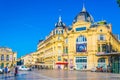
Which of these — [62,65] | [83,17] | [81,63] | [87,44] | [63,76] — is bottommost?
[63,76]

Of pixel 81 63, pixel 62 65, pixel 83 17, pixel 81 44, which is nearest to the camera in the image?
pixel 81 63

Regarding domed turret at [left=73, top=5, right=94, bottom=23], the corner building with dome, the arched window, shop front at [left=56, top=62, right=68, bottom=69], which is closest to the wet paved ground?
the corner building with dome

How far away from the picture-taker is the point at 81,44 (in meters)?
95.6

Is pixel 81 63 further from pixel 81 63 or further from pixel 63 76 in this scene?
pixel 63 76

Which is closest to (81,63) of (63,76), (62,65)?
(62,65)

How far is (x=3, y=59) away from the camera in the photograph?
14438cm

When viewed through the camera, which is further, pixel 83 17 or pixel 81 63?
pixel 83 17

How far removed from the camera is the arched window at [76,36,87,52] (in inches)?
3738

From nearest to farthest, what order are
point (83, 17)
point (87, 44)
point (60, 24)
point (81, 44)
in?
point (87, 44), point (81, 44), point (83, 17), point (60, 24)

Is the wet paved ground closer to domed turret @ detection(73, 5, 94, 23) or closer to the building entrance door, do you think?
the building entrance door

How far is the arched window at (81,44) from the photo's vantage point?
311ft

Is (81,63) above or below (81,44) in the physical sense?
below

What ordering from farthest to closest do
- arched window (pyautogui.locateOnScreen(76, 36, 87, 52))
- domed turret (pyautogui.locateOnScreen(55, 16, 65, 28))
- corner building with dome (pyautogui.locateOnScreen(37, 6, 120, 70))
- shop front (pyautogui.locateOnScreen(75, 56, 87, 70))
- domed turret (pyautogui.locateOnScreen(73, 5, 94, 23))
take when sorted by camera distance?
domed turret (pyautogui.locateOnScreen(55, 16, 65, 28)) → domed turret (pyautogui.locateOnScreen(73, 5, 94, 23)) → arched window (pyautogui.locateOnScreen(76, 36, 87, 52)) → shop front (pyautogui.locateOnScreen(75, 56, 87, 70)) → corner building with dome (pyautogui.locateOnScreen(37, 6, 120, 70))

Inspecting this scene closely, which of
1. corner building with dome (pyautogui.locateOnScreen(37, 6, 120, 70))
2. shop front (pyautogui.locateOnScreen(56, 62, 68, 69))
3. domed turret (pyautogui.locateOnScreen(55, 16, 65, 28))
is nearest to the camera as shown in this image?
corner building with dome (pyautogui.locateOnScreen(37, 6, 120, 70))
